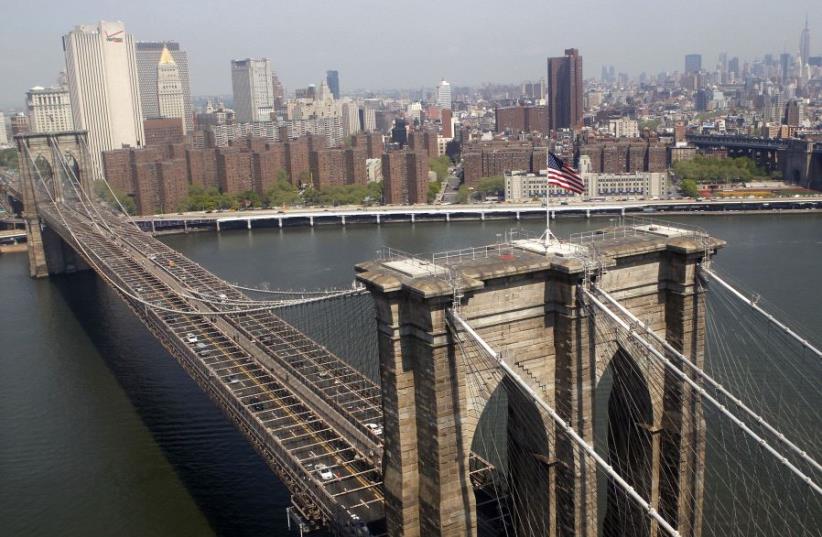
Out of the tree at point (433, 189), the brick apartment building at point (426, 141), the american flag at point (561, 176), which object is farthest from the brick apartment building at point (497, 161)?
the american flag at point (561, 176)

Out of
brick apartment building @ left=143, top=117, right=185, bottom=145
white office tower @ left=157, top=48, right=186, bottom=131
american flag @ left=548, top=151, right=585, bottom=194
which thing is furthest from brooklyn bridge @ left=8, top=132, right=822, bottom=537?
white office tower @ left=157, top=48, right=186, bottom=131

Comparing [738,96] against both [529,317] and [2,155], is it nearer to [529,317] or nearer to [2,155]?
[2,155]

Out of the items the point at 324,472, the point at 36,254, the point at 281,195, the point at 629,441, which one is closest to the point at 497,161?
the point at 281,195

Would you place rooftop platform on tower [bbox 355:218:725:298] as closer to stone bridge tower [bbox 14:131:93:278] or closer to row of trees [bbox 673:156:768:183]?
stone bridge tower [bbox 14:131:93:278]

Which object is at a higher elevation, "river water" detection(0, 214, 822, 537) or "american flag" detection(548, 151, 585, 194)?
"american flag" detection(548, 151, 585, 194)

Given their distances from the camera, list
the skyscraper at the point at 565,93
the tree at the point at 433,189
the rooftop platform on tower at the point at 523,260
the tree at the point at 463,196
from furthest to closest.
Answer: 1. the skyscraper at the point at 565,93
2. the tree at the point at 433,189
3. the tree at the point at 463,196
4. the rooftop platform on tower at the point at 523,260

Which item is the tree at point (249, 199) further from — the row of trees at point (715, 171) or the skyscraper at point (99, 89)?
the skyscraper at point (99, 89)

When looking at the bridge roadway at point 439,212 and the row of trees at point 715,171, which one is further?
the row of trees at point 715,171
